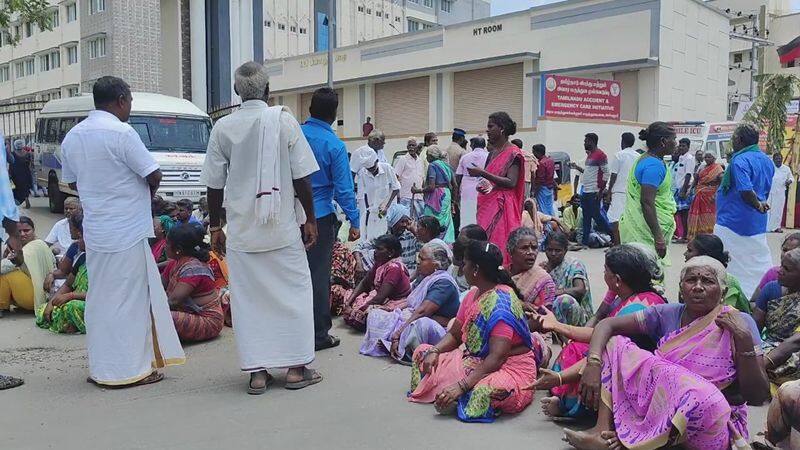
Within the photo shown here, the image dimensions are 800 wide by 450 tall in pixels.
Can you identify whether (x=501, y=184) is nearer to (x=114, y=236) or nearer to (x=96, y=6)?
(x=114, y=236)

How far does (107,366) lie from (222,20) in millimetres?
23385

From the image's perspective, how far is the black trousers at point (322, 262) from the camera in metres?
5.41

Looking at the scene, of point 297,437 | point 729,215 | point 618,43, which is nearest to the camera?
point 297,437

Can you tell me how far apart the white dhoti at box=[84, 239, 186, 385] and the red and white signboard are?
17546mm

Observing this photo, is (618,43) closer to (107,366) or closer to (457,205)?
(457,205)

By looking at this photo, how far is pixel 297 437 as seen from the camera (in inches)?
152

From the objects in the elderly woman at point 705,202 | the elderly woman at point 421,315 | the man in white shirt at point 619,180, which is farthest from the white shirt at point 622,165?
the elderly woman at point 421,315

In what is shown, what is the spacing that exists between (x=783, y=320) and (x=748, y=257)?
1.71 m

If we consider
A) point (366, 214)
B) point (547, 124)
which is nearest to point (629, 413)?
point (366, 214)

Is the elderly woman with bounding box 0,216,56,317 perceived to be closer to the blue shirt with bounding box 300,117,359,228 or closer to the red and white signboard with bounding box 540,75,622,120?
the blue shirt with bounding box 300,117,359,228

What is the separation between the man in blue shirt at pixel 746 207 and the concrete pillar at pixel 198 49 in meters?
21.9

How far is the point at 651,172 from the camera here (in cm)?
593

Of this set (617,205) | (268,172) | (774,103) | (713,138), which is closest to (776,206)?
(713,138)

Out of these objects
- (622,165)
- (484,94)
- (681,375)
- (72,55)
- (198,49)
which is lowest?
(681,375)
